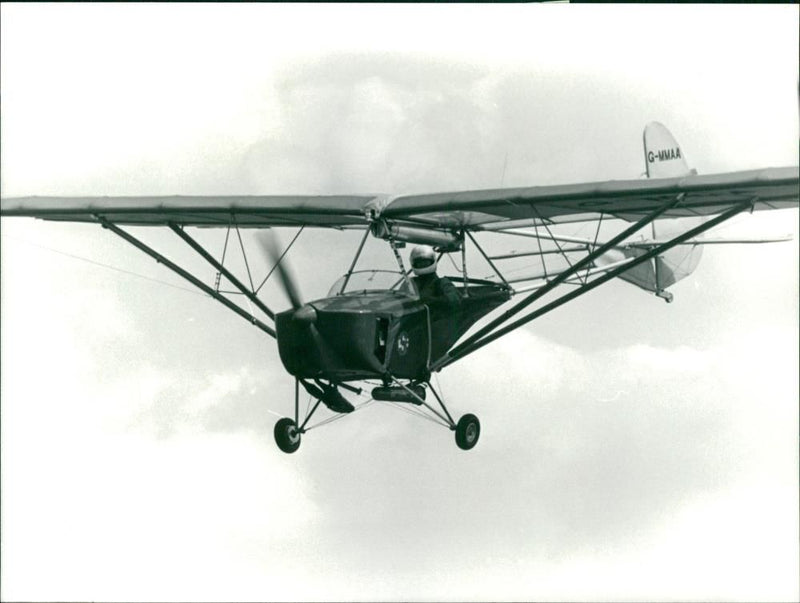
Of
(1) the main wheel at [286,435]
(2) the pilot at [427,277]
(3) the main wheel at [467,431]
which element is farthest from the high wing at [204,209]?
(3) the main wheel at [467,431]

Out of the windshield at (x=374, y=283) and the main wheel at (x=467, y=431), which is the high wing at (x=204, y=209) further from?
the main wheel at (x=467, y=431)

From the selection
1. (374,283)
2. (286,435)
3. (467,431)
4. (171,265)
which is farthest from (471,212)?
(171,265)

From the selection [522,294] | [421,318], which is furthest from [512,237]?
[421,318]

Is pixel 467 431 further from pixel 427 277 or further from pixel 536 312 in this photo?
pixel 427 277

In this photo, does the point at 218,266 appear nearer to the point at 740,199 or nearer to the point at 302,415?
the point at 302,415

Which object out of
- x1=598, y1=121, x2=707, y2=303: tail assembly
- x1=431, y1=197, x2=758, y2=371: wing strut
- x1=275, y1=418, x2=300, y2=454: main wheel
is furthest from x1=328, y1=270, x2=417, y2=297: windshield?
x1=598, y1=121, x2=707, y2=303: tail assembly
